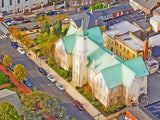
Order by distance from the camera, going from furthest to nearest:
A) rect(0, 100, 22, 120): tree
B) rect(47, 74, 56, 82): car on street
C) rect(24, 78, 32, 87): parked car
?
rect(47, 74, 56, 82): car on street
rect(24, 78, 32, 87): parked car
rect(0, 100, 22, 120): tree

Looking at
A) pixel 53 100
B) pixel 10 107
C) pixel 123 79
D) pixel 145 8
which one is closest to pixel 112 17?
pixel 145 8

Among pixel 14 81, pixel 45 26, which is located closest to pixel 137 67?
pixel 14 81

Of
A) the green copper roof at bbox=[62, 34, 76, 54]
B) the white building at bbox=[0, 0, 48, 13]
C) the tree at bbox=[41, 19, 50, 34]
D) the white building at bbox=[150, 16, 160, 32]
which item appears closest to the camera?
the green copper roof at bbox=[62, 34, 76, 54]

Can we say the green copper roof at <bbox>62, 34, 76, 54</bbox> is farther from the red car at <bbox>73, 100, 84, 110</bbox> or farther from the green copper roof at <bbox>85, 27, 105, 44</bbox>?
the red car at <bbox>73, 100, 84, 110</bbox>

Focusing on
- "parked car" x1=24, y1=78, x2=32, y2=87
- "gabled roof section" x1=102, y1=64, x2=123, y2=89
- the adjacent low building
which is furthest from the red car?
"parked car" x1=24, y1=78, x2=32, y2=87

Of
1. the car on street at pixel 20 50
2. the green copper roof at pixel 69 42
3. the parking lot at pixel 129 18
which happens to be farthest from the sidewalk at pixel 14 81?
the parking lot at pixel 129 18

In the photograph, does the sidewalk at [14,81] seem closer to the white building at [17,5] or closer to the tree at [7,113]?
the tree at [7,113]

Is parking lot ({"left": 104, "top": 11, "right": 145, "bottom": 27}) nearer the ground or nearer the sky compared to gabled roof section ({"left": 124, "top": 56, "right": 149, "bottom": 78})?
nearer the sky
